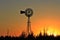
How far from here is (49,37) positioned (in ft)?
241

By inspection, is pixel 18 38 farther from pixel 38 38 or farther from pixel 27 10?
pixel 27 10

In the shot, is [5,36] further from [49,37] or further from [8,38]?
[49,37]

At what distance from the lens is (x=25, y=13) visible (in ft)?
269

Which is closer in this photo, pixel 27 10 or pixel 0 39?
pixel 0 39

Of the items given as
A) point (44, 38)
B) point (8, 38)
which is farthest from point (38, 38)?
point (8, 38)

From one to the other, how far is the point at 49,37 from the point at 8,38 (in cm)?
706

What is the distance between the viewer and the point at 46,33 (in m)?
78.8

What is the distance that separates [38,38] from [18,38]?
349 centimetres

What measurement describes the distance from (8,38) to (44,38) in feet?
21.2

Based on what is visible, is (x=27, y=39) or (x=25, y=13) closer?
(x=27, y=39)

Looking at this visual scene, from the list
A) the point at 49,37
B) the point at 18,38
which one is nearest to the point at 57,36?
the point at 49,37

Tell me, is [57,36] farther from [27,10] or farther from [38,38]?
[27,10]

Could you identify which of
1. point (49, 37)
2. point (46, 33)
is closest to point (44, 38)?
point (49, 37)

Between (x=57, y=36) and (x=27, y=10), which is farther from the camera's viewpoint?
(x=27, y=10)
